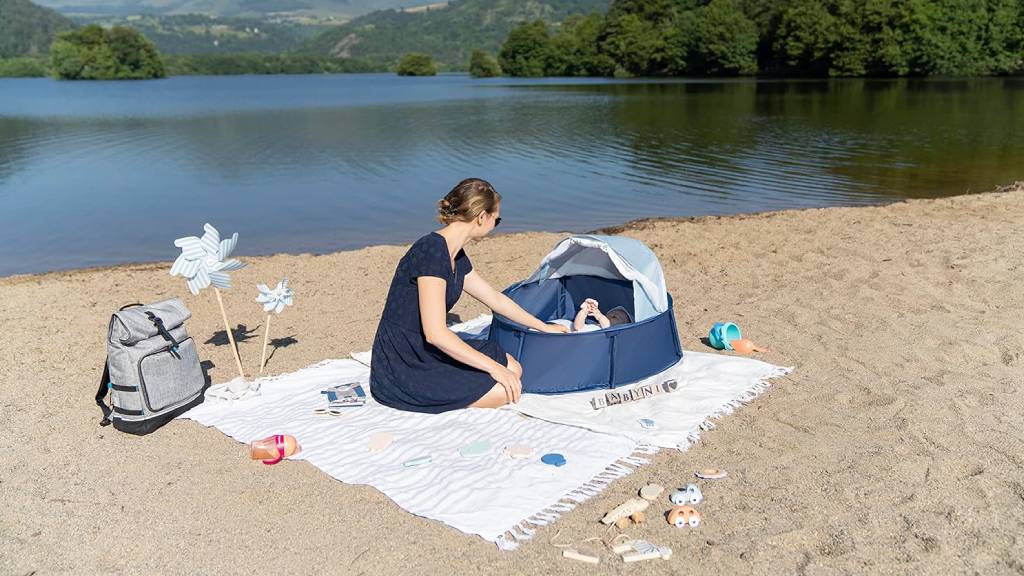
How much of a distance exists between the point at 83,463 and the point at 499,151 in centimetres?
1816

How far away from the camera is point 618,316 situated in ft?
21.0

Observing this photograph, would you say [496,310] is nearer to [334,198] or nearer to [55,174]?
[334,198]

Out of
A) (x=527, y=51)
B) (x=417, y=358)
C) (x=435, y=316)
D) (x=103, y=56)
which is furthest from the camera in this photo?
(x=103, y=56)

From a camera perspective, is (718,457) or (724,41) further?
(724,41)

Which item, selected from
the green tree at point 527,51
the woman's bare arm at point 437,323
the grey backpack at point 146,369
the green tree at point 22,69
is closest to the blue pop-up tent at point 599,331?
the woman's bare arm at point 437,323

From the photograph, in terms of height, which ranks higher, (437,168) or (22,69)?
(22,69)

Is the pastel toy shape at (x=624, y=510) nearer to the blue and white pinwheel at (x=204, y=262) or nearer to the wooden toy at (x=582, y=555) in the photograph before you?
the wooden toy at (x=582, y=555)

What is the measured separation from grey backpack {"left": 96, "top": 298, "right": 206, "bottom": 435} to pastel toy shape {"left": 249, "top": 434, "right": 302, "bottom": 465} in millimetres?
927

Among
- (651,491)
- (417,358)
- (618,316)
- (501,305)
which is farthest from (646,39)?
(651,491)

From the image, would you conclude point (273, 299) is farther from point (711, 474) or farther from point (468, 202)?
point (711, 474)

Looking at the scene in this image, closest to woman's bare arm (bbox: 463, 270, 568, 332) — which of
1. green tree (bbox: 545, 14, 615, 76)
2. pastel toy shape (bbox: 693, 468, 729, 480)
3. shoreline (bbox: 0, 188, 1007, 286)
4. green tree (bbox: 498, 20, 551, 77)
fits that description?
pastel toy shape (bbox: 693, 468, 729, 480)

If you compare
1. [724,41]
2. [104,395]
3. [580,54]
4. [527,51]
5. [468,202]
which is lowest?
[104,395]

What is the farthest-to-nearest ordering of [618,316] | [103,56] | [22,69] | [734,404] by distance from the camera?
[22,69] → [103,56] → [618,316] → [734,404]

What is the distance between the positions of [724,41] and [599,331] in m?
72.8
